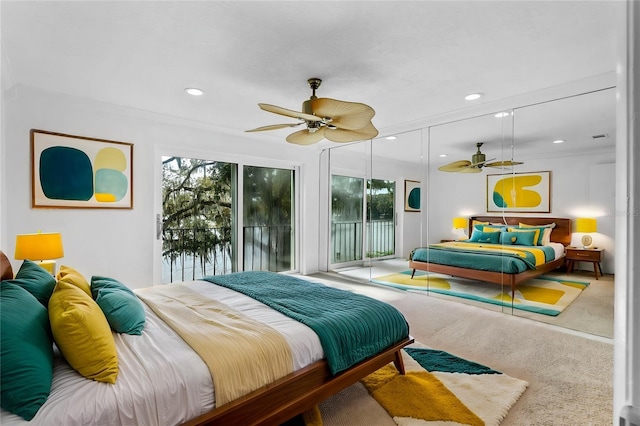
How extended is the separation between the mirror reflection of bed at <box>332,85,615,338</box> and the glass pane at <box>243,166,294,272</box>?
6.77 ft

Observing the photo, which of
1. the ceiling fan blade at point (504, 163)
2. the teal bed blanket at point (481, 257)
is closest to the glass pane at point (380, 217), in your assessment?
the teal bed blanket at point (481, 257)

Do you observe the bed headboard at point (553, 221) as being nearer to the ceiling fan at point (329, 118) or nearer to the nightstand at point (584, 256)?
the nightstand at point (584, 256)

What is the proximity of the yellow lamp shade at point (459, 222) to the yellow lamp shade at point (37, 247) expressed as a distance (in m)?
4.37

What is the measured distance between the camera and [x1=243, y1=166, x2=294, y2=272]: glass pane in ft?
16.3

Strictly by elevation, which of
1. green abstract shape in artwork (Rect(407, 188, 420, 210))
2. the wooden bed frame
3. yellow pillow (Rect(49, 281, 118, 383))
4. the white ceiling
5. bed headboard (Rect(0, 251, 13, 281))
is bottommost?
the wooden bed frame

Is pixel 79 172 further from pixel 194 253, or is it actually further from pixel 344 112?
pixel 344 112

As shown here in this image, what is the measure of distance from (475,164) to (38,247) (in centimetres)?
465

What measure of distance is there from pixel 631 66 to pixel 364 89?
2886 millimetres

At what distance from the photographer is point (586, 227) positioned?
316cm

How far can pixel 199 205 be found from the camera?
4516 millimetres

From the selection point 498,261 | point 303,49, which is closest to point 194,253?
point 303,49

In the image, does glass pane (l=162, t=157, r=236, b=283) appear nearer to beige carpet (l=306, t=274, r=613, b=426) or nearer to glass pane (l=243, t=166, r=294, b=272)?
glass pane (l=243, t=166, r=294, b=272)

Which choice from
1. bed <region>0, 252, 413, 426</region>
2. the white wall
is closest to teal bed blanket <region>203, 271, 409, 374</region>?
bed <region>0, 252, 413, 426</region>

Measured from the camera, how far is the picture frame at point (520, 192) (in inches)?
135
